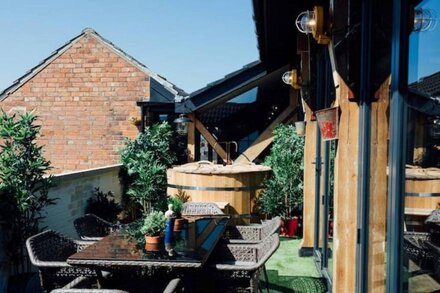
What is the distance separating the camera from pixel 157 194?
818 centimetres

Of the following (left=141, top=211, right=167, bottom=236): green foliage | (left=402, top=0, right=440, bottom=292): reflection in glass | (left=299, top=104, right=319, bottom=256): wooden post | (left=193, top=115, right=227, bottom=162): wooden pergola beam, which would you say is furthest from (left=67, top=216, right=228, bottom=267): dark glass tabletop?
(left=193, top=115, right=227, bottom=162): wooden pergola beam

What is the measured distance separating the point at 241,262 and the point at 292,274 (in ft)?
5.92

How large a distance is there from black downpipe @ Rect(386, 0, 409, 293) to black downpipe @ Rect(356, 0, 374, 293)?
544 mm

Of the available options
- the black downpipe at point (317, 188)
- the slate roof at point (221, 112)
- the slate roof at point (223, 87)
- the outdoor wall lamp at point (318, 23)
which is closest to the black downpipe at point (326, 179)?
the black downpipe at point (317, 188)

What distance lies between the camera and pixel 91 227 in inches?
186

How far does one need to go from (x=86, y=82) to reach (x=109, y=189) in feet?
11.9

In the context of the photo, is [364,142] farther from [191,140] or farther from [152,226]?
[191,140]

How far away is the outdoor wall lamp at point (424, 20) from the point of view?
1817 millimetres

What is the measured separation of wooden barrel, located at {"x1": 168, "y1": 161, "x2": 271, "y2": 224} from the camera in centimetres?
713

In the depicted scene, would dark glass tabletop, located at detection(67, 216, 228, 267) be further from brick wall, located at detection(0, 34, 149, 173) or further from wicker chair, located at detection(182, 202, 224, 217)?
brick wall, located at detection(0, 34, 149, 173)

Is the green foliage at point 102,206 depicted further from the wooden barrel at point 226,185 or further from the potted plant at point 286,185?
the potted plant at point 286,185

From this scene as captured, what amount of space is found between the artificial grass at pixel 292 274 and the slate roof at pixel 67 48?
5587 millimetres

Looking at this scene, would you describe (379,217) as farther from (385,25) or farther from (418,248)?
(385,25)

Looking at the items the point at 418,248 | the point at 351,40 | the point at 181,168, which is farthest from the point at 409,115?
the point at 181,168
